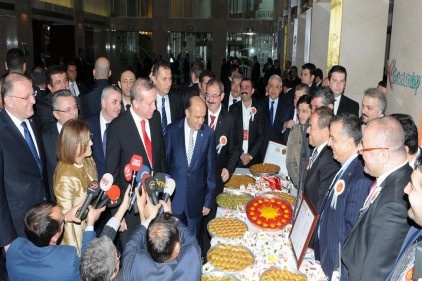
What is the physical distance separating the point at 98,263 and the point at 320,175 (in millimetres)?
1800

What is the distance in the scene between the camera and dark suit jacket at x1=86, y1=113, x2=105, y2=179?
4.05 m

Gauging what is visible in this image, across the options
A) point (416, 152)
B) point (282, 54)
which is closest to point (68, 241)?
point (416, 152)

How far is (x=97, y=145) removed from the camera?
4.06 m

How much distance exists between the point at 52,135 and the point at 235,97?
10.9 feet

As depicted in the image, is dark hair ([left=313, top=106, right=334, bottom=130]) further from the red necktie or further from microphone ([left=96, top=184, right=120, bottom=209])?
microphone ([left=96, top=184, right=120, bottom=209])

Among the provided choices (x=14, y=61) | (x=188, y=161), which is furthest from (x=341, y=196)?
(x=14, y=61)

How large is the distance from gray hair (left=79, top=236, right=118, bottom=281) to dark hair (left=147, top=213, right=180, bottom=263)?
0.66 feet

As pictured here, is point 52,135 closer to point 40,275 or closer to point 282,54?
point 40,275

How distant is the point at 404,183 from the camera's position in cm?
217

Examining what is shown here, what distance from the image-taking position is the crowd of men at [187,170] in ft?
6.82

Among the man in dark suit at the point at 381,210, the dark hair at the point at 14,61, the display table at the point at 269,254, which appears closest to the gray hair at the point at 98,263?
the display table at the point at 269,254

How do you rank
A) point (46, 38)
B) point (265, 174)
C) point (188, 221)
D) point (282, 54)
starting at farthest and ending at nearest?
point (282, 54), point (46, 38), point (265, 174), point (188, 221)

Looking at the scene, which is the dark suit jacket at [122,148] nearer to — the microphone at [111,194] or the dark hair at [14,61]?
the microphone at [111,194]

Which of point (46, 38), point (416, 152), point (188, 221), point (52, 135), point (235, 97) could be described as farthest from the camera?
point (46, 38)
